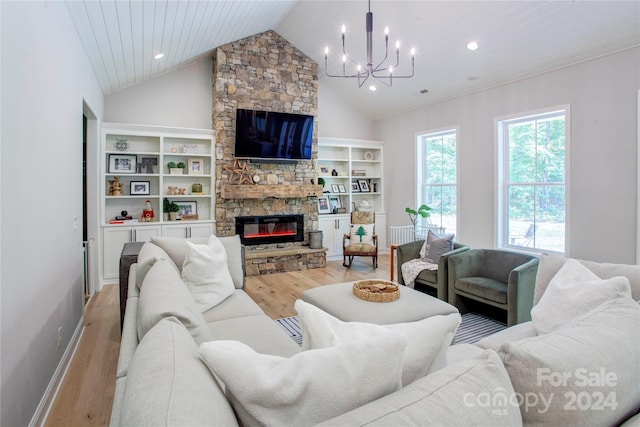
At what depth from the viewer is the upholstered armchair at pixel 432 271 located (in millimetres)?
3816

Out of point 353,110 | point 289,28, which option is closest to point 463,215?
point 353,110

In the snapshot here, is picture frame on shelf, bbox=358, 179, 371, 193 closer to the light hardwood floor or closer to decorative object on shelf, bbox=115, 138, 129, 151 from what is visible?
the light hardwood floor

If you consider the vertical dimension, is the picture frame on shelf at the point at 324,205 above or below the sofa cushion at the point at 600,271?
above

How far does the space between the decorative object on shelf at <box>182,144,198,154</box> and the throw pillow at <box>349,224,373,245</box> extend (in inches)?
115

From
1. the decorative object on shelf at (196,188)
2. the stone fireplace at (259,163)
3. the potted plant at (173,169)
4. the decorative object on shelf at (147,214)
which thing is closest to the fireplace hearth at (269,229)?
the stone fireplace at (259,163)

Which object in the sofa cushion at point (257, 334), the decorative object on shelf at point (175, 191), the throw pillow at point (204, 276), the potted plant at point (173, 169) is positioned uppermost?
the potted plant at point (173, 169)

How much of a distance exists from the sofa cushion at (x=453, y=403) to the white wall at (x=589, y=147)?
13.2 feet

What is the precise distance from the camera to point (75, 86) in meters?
3.25

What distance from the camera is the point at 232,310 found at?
8.43 ft

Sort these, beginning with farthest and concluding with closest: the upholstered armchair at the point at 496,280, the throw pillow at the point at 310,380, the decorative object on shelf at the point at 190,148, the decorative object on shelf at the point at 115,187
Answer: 1. the decorative object on shelf at the point at 190,148
2. the decorative object on shelf at the point at 115,187
3. the upholstered armchair at the point at 496,280
4. the throw pillow at the point at 310,380

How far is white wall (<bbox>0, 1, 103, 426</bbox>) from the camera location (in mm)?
1707

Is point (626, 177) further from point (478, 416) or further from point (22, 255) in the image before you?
point (22, 255)

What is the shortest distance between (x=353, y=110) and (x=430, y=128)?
1813mm

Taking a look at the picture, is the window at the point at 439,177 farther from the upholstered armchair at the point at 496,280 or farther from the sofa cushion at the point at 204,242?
the sofa cushion at the point at 204,242
